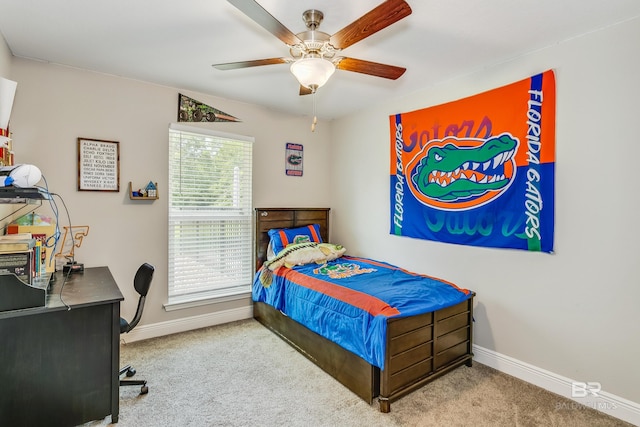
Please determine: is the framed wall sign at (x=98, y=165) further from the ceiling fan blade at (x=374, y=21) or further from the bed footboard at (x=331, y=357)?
the ceiling fan blade at (x=374, y=21)

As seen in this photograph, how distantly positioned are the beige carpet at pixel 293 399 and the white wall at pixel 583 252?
0.34 meters

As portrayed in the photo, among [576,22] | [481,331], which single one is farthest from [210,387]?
A: [576,22]

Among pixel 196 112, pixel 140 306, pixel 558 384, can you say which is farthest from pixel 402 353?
pixel 196 112

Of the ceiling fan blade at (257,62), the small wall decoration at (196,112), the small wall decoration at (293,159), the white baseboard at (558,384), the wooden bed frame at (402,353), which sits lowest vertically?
the white baseboard at (558,384)

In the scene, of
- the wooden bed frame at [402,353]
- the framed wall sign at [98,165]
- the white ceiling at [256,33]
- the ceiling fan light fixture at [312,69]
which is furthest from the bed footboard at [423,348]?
the framed wall sign at [98,165]

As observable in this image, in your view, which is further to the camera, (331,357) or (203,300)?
(203,300)

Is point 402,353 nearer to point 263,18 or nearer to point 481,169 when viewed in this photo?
point 481,169

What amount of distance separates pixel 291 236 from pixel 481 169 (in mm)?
2041

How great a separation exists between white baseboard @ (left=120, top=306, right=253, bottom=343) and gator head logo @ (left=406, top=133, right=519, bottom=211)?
2319 millimetres

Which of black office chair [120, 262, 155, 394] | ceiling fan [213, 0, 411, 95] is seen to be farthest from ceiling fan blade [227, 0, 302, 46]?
black office chair [120, 262, 155, 394]

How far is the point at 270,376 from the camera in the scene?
2.47 m

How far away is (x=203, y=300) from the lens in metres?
3.41

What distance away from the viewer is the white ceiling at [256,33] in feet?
6.10

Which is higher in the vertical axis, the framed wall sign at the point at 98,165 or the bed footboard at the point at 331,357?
the framed wall sign at the point at 98,165
